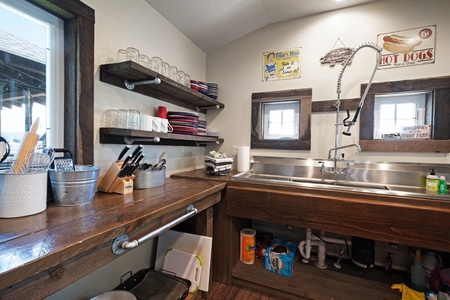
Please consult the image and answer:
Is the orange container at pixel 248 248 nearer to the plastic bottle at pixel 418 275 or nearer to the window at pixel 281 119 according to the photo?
the window at pixel 281 119

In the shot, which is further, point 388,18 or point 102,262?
point 388,18

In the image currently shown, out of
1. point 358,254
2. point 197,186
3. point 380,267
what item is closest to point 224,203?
point 197,186

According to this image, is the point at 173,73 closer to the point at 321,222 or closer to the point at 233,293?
the point at 321,222

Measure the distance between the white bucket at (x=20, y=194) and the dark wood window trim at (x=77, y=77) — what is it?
0.32 m

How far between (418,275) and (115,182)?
2048 millimetres

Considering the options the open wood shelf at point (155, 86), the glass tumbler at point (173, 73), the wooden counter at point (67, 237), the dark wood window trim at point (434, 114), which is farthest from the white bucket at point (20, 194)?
the dark wood window trim at point (434, 114)

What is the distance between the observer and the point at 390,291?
1360mm

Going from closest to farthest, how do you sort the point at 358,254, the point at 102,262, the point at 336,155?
the point at 102,262, the point at 358,254, the point at 336,155

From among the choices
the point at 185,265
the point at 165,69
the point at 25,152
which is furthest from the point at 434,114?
the point at 25,152

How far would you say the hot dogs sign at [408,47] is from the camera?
155 cm

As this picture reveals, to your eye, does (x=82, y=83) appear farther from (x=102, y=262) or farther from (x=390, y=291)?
(x=390, y=291)

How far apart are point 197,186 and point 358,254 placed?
141 centimetres

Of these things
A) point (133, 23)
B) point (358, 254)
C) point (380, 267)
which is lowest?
point (380, 267)

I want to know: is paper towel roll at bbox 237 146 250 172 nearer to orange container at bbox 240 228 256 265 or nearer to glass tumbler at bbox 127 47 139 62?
orange container at bbox 240 228 256 265
